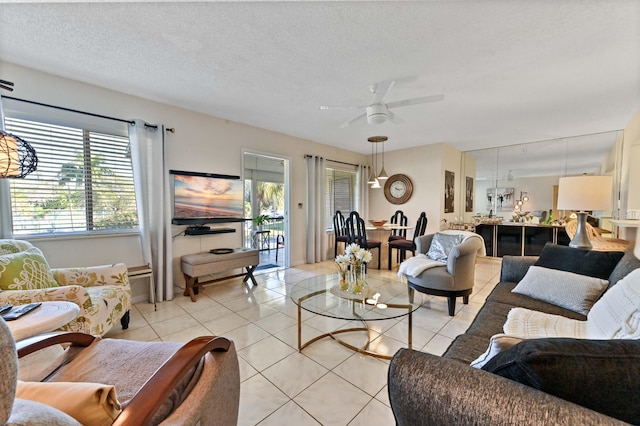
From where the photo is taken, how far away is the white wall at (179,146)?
2.55 metres

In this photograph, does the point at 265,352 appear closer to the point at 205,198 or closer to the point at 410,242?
the point at 205,198

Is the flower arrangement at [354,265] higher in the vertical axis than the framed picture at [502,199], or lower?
lower

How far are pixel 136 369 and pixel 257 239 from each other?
495cm

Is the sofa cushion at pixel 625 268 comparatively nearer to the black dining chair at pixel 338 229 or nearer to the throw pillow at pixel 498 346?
the throw pillow at pixel 498 346

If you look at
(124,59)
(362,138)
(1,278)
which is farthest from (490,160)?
(1,278)

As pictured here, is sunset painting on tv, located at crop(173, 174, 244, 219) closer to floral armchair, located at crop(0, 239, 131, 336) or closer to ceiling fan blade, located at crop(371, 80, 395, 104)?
floral armchair, located at crop(0, 239, 131, 336)

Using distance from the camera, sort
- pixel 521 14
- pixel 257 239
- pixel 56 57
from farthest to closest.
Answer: pixel 257 239
pixel 56 57
pixel 521 14

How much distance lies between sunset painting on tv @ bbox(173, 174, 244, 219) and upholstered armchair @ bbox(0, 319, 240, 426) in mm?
2314

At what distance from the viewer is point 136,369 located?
44.1 inches

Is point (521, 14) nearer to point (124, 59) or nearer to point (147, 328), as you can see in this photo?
point (124, 59)

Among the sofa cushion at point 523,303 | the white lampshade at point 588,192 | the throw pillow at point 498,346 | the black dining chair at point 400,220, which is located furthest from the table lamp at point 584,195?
the black dining chair at point 400,220

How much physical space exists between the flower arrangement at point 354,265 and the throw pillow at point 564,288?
121 cm

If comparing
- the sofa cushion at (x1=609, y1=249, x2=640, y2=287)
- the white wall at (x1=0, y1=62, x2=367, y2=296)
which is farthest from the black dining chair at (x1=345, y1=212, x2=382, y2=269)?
the sofa cushion at (x1=609, y1=249, x2=640, y2=287)

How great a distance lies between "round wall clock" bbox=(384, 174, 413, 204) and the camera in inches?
223
